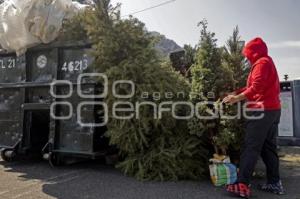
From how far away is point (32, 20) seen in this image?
6.55 metres

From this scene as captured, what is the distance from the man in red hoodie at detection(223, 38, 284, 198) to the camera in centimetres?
504

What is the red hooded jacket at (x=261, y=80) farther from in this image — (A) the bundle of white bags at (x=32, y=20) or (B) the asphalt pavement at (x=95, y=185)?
(A) the bundle of white bags at (x=32, y=20)

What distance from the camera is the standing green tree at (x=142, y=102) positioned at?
5.88 meters

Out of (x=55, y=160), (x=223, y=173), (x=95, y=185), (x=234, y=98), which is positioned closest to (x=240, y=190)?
(x=223, y=173)

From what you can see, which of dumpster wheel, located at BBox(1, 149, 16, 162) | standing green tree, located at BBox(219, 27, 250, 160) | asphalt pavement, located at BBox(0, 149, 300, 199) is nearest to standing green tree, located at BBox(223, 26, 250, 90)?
standing green tree, located at BBox(219, 27, 250, 160)

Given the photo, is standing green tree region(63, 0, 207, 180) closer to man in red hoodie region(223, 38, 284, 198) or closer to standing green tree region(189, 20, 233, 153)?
standing green tree region(189, 20, 233, 153)

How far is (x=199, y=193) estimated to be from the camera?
520 cm

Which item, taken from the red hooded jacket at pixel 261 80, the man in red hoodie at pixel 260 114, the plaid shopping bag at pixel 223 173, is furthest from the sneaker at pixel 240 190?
the red hooded jacket at pixel 261 80

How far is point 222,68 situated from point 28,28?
3122mm

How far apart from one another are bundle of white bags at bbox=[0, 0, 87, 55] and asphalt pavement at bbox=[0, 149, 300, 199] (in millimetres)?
2103

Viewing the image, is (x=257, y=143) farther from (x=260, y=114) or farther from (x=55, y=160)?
(x=55, y=160)

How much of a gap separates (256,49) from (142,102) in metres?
1.71

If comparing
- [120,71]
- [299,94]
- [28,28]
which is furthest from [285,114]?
[28,28]

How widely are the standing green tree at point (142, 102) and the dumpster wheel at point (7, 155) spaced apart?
1.92 m
